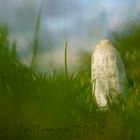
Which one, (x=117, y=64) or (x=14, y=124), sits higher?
(x=117, y=64)

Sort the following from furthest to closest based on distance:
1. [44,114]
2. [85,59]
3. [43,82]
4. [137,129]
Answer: [85,59]
[137,129]
[43,82]
[44,114]

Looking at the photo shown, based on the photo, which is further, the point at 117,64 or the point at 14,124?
the point at 117,64

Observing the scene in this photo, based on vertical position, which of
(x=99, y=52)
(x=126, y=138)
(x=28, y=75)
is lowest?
Answer: (x=126, y=138)

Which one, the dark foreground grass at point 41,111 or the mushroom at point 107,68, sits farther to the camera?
the mushroom at point 107,68

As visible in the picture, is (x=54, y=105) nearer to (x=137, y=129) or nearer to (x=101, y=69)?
(x=137, y=129)

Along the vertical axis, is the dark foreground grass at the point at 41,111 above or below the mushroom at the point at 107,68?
below

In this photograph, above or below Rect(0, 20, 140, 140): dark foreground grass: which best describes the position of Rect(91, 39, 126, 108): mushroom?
above

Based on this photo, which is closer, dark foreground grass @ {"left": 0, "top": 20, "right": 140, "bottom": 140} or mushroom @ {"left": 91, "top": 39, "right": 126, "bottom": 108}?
dark foreground grass @ {"left": 0, "top": 20, "right": 140, "bottom": 140}

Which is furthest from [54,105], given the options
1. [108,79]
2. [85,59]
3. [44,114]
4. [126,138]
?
[85,59]

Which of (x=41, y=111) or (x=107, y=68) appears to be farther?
(x=107, y=68)

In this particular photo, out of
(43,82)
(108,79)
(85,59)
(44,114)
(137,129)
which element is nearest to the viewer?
(44,114)

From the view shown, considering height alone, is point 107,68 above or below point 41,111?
above
